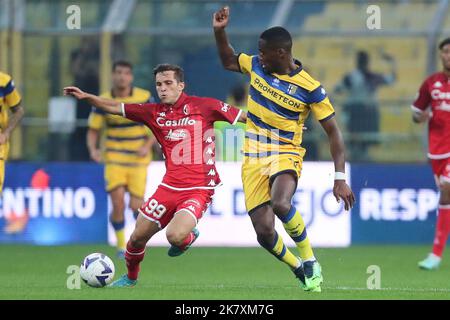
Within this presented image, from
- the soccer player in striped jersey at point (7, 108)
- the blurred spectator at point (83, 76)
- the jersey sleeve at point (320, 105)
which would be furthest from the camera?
the blurred spectator at point (83, 76)

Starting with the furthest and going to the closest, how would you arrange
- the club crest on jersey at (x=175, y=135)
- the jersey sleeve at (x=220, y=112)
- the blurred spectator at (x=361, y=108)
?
the blurred spectator at (x=361, y=108) → the jersey sleeve at (x=220, y=112) → the club crest on jersey at (x=175, y=135)

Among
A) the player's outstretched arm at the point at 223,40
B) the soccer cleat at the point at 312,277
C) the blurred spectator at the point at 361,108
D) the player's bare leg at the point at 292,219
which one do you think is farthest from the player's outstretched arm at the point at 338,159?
the blurred spectator at the point at 361,108

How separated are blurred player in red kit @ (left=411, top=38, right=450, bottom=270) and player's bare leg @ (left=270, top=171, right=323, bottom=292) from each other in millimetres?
3586

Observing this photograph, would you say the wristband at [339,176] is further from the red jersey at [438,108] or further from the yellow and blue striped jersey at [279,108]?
the red jersey at [438,108]

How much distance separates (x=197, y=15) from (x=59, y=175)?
2.93 metres

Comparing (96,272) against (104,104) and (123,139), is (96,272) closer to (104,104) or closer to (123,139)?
(104,104)

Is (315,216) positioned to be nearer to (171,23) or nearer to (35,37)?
(171,23)

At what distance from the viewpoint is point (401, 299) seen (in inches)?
380

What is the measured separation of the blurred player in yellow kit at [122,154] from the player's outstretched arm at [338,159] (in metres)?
4.96

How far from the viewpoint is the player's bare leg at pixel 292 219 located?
1014cm

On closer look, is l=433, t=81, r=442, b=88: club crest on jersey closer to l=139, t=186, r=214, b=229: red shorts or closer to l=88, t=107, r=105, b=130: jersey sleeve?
l=88, t=107, r=105, b=130: jersey sleeve

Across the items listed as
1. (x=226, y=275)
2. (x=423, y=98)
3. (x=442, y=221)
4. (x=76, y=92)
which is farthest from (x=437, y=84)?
(x=76, y=92)
